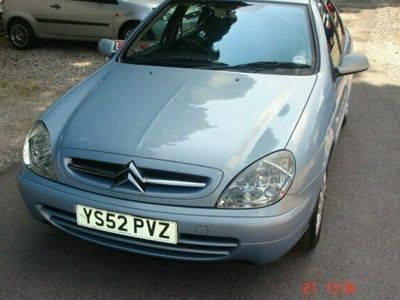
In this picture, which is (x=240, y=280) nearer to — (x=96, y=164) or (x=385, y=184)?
(x=96, y=164)

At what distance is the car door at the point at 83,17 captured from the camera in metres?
8.20

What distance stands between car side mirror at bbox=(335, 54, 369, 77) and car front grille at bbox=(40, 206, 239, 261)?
169 centimetres

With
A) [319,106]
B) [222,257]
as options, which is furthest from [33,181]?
[319,106]

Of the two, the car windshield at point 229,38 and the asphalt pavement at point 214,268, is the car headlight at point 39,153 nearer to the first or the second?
the asphalt pavement at point 214,268

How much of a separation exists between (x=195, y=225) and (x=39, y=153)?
101 centimetres

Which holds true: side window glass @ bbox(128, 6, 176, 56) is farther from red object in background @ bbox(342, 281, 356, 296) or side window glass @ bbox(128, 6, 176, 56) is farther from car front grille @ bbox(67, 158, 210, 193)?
red object in background @ bbox(342, 281, 356, 296)

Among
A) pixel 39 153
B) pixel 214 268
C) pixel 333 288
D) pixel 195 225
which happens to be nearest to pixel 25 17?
pixel 39 153

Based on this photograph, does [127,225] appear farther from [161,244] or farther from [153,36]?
[153,36]

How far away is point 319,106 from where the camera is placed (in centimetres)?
305

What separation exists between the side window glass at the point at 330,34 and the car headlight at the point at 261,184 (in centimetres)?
149

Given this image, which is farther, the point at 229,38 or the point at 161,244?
the point at 229,38

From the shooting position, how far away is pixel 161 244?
254cm

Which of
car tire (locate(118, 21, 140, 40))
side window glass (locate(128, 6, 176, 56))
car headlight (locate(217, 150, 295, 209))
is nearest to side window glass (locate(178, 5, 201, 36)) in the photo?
side window glass (locate(128, 6, 176, 56))

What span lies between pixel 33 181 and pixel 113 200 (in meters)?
0.52
